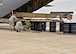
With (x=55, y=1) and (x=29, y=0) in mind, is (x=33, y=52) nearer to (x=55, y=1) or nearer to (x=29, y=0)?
(x=55, y=1)

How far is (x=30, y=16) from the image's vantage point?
71.3ft

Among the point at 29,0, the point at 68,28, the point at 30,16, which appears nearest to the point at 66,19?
the point at 68,28

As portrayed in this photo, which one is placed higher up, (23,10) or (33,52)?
(23,10)

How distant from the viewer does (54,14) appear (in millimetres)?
20859

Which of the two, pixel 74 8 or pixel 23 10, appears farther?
pixel 23 10

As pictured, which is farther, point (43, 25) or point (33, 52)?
point (43, 25)

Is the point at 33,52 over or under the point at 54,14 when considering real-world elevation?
under

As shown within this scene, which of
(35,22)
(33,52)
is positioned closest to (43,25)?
(35,22)

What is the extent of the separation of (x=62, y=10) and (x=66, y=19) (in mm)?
2558

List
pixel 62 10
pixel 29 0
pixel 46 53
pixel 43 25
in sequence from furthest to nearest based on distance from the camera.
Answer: pixel 29 0 < pixel 62 10 < pixel 43 25 < pixel 46 53

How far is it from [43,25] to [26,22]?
1.21 meters

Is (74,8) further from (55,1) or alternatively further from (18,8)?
(18,8)

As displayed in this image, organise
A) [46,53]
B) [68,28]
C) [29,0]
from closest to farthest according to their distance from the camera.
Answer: [46,53]
[68,28]
[29,0]

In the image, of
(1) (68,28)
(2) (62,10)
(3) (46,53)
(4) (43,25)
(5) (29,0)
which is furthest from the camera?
(5) (29,0)
